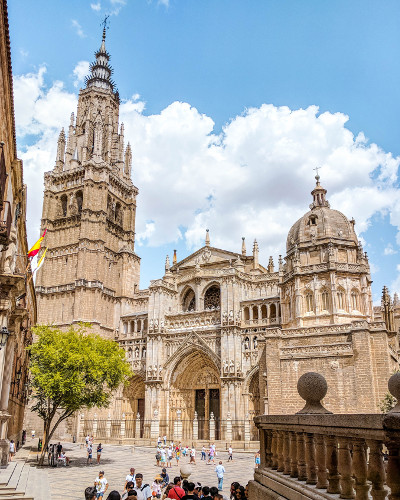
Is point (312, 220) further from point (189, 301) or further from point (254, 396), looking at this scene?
point (189, 301)

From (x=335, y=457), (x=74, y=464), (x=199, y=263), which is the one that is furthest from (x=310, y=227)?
(x=335, y=457)

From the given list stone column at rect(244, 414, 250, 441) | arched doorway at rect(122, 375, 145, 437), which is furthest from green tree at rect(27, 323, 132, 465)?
arched doorway at rect(122, 375, 145, 437)

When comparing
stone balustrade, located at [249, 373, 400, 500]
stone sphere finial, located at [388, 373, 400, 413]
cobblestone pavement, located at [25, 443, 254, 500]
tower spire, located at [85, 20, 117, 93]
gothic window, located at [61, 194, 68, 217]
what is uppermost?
tower spire, located at [85, 20, 117, 93]

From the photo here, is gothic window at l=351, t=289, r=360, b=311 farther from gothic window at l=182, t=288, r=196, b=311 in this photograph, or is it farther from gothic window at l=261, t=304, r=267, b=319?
gothic window at l=182, t=288, r=196, b=311

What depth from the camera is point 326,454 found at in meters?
4.76

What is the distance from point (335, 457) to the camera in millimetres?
4684

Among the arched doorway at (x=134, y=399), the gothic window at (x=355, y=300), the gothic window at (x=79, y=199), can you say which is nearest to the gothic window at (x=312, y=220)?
the gothic window at (x=355, y=300)

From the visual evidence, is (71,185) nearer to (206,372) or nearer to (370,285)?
(206,372)

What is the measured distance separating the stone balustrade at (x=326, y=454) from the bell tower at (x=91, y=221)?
138 ft

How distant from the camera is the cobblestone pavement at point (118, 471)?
17.2 metres

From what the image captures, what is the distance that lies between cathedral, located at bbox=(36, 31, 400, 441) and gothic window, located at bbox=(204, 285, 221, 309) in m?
0.12

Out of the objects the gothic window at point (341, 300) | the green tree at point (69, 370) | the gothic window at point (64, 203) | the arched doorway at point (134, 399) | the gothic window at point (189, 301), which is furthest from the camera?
the gothic window at point (64, 203)

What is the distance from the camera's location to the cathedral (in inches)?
1136

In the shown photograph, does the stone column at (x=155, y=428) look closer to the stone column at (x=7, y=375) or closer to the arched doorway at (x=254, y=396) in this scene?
the arched doorway at (x=254, y=396)
